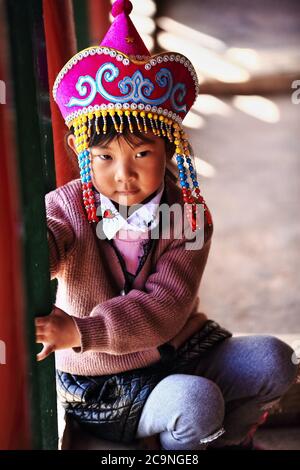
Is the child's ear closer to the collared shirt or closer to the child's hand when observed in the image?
the collared shirt

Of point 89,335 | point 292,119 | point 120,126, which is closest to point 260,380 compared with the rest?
point 89,335

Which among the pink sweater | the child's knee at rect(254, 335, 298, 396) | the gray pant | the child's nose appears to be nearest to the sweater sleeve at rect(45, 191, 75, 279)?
→ the pink sweater

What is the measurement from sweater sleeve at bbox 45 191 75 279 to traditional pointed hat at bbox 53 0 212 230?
4cm

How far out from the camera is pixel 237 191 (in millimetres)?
2865

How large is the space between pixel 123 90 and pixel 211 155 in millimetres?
2052

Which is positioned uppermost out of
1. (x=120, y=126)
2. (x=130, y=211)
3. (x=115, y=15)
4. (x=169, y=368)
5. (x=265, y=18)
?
(x=265, y=18)

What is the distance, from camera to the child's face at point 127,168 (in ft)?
3.49

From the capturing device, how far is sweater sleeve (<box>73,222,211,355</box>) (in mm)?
1023

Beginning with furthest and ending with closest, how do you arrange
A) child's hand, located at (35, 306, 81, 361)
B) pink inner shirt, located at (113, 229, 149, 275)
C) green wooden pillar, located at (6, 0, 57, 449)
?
pink inner shirt, located at (113, 229, 149, 275) → child's hand, located at (35, 306, 81, 361) → green wooden pillar, located at (6, 0, 57, 449)

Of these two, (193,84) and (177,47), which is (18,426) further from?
(177,47)

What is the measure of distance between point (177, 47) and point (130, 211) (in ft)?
6.31

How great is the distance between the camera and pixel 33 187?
0.84 metres

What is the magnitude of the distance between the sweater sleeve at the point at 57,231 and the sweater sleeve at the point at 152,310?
0.10 m

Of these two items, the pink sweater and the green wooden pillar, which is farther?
the pink sweater
